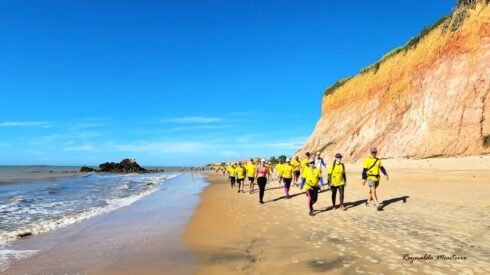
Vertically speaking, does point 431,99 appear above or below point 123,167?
above

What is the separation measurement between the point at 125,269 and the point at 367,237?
15.4 feet

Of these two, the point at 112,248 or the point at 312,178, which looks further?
the point at 312,178

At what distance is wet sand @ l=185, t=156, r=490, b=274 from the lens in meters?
6.22

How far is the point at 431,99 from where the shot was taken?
3412 cm

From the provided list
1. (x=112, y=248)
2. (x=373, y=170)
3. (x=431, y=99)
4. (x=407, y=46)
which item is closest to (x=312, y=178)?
(x=373, y=170)

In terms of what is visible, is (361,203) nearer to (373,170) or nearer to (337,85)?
(373,170)

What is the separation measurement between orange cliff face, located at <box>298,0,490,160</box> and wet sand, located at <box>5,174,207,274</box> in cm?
2409

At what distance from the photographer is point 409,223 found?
9.56m

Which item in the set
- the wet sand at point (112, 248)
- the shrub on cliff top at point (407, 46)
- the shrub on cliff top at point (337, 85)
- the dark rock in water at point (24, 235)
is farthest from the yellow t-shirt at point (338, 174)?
the shrub on cliff top at point (337, 85)

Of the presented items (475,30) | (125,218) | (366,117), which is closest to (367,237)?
(125,218)

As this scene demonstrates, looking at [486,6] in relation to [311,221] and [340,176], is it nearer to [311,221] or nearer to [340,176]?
[340,176]

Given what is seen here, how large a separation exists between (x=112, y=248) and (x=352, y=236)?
16.4ft

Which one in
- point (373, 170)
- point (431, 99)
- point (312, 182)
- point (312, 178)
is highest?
point (431, 99)

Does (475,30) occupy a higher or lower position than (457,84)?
higher
